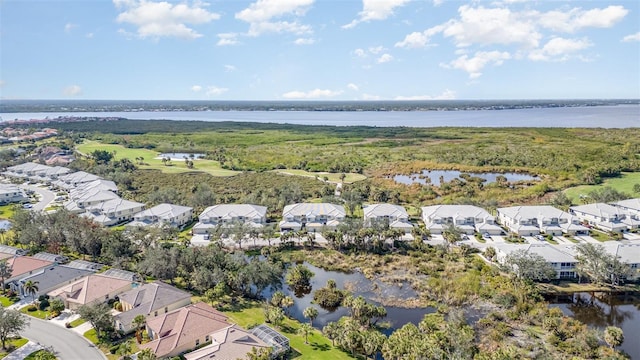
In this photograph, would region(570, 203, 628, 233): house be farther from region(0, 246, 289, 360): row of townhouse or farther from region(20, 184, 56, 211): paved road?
region(20, 184, 56, 211): paved road

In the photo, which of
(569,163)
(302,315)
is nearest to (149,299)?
(302,315)

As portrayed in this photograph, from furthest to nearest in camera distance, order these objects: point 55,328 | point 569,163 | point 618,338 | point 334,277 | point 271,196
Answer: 1. point 569,163
2. point 271,196
3. point 334,277
4. point 55,328
5. point 618,338

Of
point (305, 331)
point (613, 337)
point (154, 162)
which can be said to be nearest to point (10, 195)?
point (154, 162)

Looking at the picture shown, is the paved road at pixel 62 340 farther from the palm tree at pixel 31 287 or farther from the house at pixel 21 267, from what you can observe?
the house at pixel 21 267

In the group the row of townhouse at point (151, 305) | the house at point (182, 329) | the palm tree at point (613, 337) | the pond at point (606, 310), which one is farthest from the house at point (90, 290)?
the pond at point (606, 310)

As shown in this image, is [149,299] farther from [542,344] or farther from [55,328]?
[542,344]

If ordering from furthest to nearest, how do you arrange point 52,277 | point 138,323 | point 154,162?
point 154,162, point 52,277, point 138,323

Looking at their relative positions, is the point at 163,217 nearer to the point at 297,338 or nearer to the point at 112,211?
the point at 112,211
